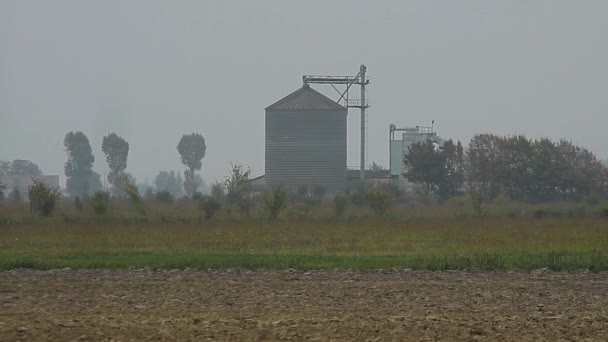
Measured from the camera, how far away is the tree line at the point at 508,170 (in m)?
60.8

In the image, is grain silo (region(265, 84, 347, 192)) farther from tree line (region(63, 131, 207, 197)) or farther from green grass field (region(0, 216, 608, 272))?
tree line (region(63, 131, 207, 197))

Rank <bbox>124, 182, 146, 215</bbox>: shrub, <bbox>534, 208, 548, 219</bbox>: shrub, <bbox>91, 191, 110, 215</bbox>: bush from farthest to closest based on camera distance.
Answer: <bbox>124, 182, 146, 215</bbox>: shrub
<bbox>534, 208, 548, 219</bbox>: shrub
<bbox>91, 191, 110, 215</bbox>: bush

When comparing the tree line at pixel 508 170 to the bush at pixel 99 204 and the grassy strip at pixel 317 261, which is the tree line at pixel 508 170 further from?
the grassy strip at pixel 317 261

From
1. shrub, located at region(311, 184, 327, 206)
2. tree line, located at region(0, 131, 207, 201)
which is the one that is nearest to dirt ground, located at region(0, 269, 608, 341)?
shrub, located at region(311, 184, 327, 206)

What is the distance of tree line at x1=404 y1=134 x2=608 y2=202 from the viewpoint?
6081 cm

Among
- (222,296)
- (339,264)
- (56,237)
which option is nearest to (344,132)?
(56,237)

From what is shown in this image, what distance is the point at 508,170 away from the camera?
62719 mm

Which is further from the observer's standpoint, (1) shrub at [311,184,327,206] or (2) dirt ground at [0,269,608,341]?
(1) shrub at [311,184,327,206]

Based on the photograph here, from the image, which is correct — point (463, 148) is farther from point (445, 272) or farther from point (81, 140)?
point (81, 140)

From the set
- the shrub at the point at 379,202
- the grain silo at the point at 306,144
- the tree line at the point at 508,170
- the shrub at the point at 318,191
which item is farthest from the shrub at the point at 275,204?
the grain silo at the point at 306,144

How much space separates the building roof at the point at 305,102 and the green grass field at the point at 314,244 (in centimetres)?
2895

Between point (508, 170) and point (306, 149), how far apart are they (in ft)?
50.5

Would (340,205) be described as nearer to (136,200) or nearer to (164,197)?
(136,200)

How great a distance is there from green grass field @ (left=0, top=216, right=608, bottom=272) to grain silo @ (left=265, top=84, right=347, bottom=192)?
26.3 m
